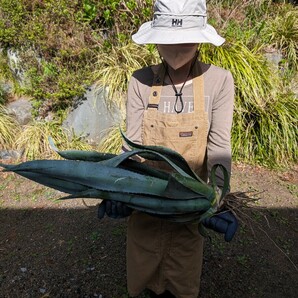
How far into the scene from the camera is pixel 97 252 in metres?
2.88

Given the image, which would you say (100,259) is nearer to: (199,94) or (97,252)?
(97,252)

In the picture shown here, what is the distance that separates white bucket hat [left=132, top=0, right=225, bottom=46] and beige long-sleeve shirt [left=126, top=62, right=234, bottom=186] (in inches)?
7.5

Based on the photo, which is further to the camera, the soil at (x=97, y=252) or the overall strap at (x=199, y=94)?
the soil at (x=97, y=252)

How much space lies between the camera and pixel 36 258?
2875 mm

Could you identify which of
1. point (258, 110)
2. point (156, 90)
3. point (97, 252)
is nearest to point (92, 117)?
point (97, 252)

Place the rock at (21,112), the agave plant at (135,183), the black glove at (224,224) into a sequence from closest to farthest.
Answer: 1. the agave plant at (135,183)
2. the black glove at (224,224)
3. the rock at (21,112)

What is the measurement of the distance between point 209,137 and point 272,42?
12.3 feet

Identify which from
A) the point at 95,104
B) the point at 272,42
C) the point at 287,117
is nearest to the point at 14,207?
the point at 95,104

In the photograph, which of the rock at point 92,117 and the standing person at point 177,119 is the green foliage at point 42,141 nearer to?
the rock at point 92,117

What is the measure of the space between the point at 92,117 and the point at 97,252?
2.05 meters

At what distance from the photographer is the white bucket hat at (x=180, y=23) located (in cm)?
132

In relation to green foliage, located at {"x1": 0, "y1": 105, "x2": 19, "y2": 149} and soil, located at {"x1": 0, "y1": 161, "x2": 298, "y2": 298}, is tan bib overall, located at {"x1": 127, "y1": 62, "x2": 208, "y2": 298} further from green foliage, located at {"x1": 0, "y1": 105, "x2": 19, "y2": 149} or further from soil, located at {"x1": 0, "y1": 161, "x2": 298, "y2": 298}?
green foliage, located at {"x1": 0, "y1": 105, "x2": 19, "y2": 149}

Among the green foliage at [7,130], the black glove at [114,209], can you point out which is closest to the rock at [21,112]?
the green foliage at [7,130]

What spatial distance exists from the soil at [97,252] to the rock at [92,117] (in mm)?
1004
